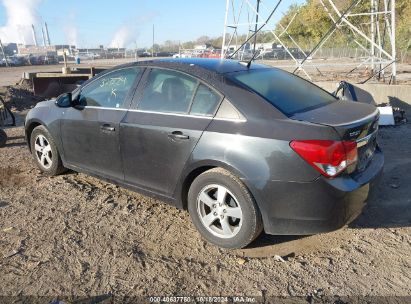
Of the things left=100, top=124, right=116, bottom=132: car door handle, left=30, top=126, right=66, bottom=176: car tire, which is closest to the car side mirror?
left=30, top=126, right=66, bottom=176: car tire

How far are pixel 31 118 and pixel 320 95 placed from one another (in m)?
3.79

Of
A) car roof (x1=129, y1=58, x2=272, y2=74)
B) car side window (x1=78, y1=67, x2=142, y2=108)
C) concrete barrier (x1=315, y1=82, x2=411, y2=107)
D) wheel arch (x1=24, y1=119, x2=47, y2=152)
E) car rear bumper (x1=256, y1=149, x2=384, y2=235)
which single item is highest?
car roof (x1=129, y1=58, x2=272, y2=74)

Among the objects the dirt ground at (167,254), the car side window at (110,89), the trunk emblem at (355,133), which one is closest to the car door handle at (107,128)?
the car side window at (110,89)

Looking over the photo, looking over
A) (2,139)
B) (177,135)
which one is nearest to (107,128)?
(177,135)

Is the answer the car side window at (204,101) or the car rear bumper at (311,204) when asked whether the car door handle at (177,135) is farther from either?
the car rear bumper at (311,204)

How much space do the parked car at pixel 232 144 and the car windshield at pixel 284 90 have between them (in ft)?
0.05

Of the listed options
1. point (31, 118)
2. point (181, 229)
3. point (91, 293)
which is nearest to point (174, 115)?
point (181, 229)

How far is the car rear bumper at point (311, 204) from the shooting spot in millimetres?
3018

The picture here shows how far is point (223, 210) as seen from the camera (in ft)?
11.1

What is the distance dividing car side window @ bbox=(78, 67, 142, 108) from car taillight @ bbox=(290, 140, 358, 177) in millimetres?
2019

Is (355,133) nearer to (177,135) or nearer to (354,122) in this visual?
(354,122)

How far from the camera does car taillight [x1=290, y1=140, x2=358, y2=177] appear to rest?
2.95 m

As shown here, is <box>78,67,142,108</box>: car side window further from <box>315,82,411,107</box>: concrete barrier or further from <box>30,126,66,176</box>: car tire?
<box>315,82,411,107</box>: concrete barrier

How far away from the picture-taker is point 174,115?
3.71m
